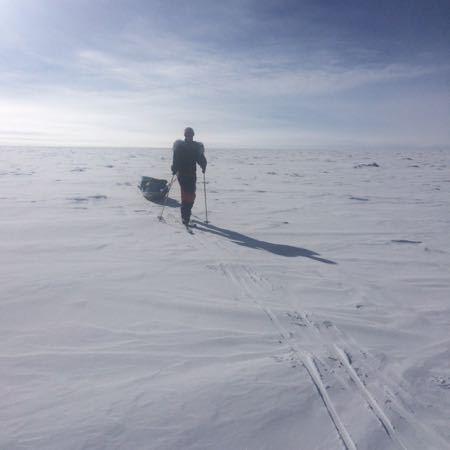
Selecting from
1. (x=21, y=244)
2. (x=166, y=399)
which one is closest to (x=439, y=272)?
(x=166, y=399)

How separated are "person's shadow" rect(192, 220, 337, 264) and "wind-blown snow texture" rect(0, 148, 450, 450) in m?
0.05

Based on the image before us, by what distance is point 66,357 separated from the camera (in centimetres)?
290

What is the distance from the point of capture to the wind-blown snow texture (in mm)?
2283

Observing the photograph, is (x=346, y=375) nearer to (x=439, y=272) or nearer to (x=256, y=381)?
(x=256, y=381)

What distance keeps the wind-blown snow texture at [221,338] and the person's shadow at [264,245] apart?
0.17 feet

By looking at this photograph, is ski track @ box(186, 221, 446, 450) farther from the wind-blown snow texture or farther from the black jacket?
the black jacket

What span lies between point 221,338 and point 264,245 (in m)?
3.29

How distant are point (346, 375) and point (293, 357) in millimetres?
456

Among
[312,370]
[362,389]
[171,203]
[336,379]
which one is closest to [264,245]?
[312,370]

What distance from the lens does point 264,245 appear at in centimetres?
645

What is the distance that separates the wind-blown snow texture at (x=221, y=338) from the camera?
228 cm

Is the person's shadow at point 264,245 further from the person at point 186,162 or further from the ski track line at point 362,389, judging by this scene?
the ski track line at point 362,389

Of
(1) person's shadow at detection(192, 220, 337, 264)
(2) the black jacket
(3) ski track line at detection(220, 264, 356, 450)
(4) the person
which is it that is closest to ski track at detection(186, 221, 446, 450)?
(3) ski track line at detection(220, 264, 356, 450)

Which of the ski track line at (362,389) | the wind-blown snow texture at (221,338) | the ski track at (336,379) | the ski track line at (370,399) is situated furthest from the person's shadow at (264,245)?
the ski track line at (370,399)
